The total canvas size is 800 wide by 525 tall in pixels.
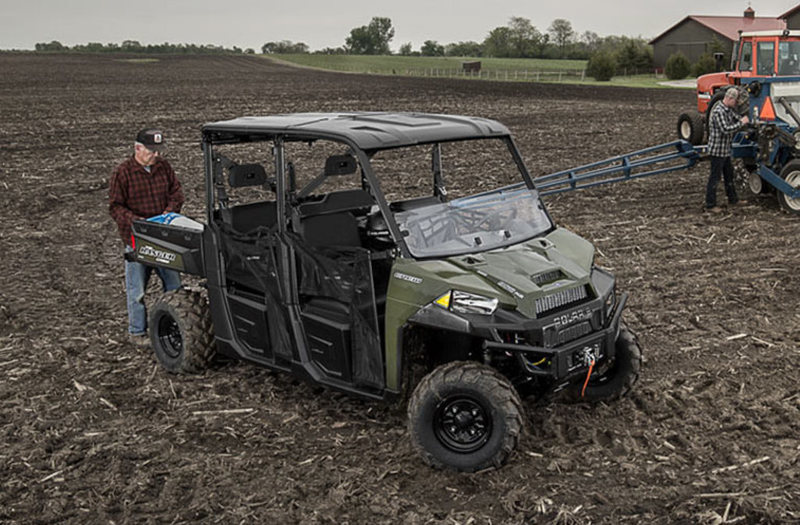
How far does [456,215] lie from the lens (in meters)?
5.24

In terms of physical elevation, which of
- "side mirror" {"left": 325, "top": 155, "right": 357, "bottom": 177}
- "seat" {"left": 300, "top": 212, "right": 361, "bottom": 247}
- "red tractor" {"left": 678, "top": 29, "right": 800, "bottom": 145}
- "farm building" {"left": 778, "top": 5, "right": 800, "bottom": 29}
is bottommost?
"seat" {"left": 300, "top": 212, "right": 361, "bottom": 247}

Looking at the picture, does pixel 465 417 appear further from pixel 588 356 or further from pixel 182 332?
pixel 182 332

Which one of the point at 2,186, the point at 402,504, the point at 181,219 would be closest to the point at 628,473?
the point at 402,504

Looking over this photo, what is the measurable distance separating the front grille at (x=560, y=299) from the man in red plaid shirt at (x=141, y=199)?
138 inches

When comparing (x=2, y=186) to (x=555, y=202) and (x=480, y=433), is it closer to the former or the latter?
(x=555, y=202)

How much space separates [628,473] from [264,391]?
2602 millimetres

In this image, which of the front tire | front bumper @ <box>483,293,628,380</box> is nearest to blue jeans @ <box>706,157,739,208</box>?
the front tire

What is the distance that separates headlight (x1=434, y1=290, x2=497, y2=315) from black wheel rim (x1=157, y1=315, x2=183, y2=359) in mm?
2684

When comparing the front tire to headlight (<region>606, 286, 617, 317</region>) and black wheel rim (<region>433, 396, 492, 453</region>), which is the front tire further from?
black wheel rim (<region>433, 396, 492, 453</region>)

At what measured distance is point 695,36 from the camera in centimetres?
5684

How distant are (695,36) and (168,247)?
5699 centimetres

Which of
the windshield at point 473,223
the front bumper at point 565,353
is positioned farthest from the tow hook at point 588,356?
the windshield at point 473,223

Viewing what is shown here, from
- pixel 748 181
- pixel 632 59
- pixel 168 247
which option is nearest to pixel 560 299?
pixel 168 247

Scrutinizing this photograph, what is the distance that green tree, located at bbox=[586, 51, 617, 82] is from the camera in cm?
5356
